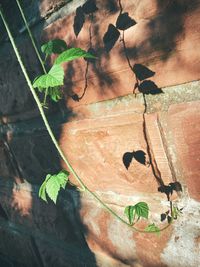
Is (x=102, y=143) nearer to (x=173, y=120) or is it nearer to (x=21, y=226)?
(x=173, y=120)

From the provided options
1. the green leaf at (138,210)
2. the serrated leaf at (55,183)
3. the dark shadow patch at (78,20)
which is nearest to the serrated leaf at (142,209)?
the green leaf at (138,210)

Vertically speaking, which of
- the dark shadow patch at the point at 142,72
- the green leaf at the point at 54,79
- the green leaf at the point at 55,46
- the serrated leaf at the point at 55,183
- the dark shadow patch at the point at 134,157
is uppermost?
the green leaf at the point at 55,46

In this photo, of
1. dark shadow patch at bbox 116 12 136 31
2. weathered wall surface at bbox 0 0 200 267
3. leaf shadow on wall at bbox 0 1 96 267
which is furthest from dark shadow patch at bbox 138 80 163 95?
leaf shadow on wall at bbox 0 1 96 267

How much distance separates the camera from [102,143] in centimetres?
69

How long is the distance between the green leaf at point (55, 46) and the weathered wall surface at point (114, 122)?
19 millimetres

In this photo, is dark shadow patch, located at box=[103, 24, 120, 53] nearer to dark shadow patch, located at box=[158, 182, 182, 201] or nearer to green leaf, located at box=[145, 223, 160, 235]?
dark shadow patch, located at box=[158, 182, 182, 201]

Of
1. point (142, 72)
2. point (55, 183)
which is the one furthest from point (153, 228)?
point (142, 72)

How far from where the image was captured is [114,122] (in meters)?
0.64

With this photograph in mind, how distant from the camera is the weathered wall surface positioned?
520 millimetres

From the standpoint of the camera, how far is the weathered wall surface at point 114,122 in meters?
0.52

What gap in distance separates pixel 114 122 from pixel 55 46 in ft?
0.64

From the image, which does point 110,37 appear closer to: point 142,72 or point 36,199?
point 142,72

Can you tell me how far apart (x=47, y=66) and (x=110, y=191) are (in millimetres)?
338

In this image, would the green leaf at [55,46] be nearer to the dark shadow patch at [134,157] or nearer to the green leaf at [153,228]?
the dark shadow patch at [134,157]
